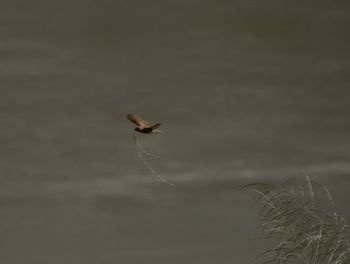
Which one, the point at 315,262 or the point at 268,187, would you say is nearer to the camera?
the point at 315,262

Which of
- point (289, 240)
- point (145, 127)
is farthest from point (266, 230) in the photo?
point (145, 127)

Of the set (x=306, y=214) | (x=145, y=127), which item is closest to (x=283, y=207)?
(x=306, y=214)

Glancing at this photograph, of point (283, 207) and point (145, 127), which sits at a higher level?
point (145, 127)

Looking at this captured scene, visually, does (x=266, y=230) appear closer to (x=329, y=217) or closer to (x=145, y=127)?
(x=329, y=217)

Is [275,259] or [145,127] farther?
[275,259]

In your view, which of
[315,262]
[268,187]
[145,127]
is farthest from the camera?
[268,187]

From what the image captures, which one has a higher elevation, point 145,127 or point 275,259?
point 145,127

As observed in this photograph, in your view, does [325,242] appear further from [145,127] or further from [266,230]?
[145,127]

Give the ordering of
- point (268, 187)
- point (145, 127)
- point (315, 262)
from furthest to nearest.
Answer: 1. point (268, 187)
2. point (315, 262)
3. point (145, 127)
